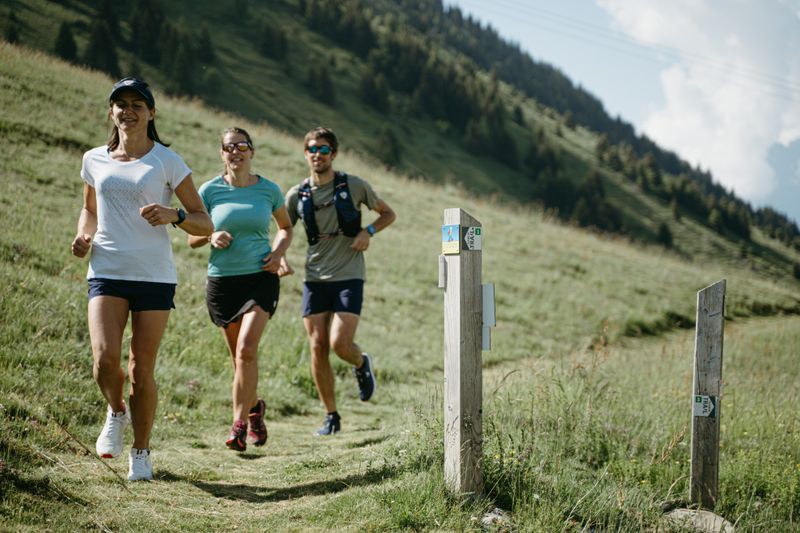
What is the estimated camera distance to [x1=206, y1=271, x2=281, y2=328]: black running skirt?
18.1 feet

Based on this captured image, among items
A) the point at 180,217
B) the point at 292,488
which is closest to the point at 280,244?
the point at 180,217

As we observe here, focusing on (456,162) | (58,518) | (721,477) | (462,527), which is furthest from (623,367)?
(456,162)

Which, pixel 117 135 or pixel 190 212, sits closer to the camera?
pixel 117 135

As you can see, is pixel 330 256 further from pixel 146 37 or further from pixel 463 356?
pixel 146 37

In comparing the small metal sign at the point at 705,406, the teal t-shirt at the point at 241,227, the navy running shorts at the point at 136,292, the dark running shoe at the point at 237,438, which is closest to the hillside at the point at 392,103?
the teal t-shirt at the point at 241,227

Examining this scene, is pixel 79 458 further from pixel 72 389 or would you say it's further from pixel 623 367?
pixel 623 367

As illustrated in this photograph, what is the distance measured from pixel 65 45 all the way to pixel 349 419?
42487mm

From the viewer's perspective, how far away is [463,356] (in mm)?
3998

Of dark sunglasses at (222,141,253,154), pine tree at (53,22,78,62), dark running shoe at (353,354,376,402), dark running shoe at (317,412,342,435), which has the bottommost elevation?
dark running shoe at (317,412,342,435)

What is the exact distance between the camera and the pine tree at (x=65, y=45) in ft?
133

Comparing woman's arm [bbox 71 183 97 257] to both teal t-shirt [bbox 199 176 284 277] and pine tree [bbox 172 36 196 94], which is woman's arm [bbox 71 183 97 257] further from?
pine tree [bbox 172 36 196 94]

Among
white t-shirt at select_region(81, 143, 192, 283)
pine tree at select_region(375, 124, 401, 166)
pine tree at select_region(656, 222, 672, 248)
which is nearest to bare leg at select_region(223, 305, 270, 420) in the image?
white t-shirt at select_region(81, 143, 192, 283)

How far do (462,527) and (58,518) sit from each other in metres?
2.25

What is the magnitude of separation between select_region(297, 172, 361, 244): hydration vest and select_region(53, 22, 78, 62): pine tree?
1631 inches
